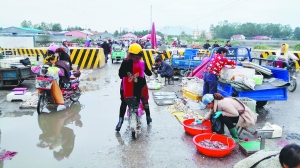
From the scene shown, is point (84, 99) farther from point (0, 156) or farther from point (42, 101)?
point (0, 156)

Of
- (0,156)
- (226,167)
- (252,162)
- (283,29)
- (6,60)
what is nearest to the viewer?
(252,162)

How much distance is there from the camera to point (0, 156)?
4.31 metres

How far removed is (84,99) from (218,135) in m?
4.71

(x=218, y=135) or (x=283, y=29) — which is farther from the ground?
(x=283, y=29)

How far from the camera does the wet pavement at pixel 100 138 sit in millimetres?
4195

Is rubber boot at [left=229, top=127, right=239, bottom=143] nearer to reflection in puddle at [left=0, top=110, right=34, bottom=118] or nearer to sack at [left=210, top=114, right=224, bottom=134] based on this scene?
sack at [left=210, top=114, right=224, bottom=134]

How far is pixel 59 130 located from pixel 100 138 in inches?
42.0

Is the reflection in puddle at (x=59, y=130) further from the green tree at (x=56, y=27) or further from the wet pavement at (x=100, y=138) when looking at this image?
the green tree at (x=56, y=27)

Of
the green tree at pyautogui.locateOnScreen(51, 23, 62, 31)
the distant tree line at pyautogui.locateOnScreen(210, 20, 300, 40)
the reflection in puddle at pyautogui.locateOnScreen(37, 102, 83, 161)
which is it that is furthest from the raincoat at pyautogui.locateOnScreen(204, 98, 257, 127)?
the green tree at pyautogui.locateOnScreen(51, 23, 62, 31)

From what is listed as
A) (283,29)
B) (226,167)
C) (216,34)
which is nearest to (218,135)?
(226,167)

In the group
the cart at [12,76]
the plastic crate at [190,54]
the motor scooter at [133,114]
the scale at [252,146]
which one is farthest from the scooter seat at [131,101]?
the plastic crate at [190,54]

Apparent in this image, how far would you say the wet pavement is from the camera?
4195 mm

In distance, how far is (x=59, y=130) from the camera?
5562mm

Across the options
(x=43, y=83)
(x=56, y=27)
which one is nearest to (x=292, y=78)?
(x=43, y=83)
